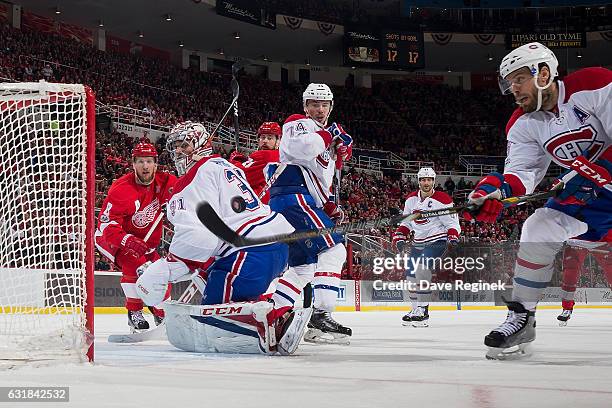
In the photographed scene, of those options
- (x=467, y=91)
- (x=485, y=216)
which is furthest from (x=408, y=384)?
(x=467, y=91)

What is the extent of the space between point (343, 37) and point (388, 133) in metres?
3.35

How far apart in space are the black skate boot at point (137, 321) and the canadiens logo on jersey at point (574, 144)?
3036 mm

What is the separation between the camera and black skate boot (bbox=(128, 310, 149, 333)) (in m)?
5.34

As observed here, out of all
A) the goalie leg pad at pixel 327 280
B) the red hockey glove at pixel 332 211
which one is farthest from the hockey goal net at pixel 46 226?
the red hockey glove at pixel 332 211

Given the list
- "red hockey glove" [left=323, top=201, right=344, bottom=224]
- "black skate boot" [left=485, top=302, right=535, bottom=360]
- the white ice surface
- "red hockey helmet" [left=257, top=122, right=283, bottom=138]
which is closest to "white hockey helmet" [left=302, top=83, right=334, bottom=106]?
"red hockey glove" [left=323, top=201, right=344, bottom=224]

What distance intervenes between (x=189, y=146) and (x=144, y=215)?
4.67 ft

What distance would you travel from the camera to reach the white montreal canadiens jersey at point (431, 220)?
803 cm

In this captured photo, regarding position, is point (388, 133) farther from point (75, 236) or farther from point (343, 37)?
point (75, 236)

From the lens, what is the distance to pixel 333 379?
2.41 metres

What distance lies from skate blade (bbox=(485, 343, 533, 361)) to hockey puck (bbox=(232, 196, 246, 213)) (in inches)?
49.7

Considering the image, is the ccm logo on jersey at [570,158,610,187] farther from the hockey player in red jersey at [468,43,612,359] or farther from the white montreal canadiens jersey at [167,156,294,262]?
the white montreal canadiens jersey at [167,156,294,262]

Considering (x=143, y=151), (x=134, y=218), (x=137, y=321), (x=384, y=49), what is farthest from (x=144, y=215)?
(x=384, y=49)

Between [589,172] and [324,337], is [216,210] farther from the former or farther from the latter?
[589,172]

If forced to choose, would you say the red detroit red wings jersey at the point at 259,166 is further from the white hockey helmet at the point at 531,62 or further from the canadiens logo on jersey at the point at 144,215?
the white hockey helmet at the point at 531,62
